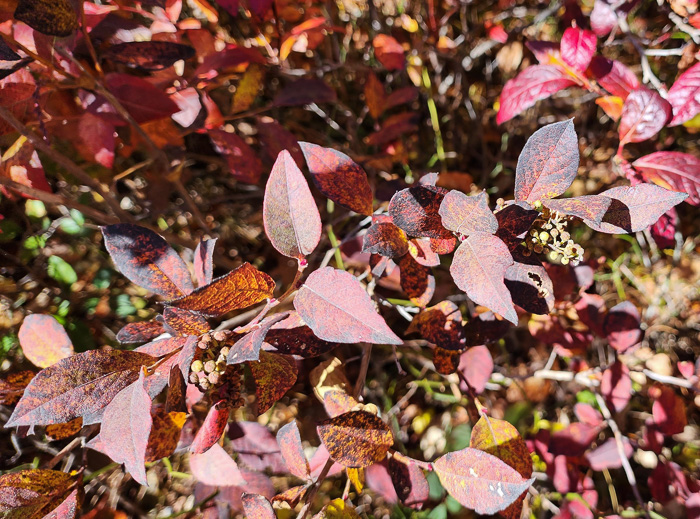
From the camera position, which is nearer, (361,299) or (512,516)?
(361,299)

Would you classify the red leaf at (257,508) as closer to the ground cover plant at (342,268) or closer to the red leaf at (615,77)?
the ground cover plant at (342,268)

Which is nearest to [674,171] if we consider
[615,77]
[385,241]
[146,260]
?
[615,77]

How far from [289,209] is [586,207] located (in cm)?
37

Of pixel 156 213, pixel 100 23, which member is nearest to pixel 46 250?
pixel 156 213

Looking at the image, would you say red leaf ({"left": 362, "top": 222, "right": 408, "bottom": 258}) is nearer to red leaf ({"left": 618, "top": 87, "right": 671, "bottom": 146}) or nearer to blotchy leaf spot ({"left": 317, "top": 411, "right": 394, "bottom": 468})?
blotchy leaf spot ({"left": 317, "top": 411, "right": 394, "bottom": 468})

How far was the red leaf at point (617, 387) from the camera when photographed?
976 mm

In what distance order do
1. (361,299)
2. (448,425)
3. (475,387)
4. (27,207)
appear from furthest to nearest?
1. (448,425)
2. (27,207)
3. (475,387)
4. (361,299)

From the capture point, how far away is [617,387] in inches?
38.5

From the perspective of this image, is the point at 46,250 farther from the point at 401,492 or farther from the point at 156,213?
the point at 401,492

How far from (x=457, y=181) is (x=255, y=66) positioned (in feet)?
1.83

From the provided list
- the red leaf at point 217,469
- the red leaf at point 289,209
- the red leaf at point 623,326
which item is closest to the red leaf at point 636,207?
the red leaf at point 289,209

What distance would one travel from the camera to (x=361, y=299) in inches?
21.5

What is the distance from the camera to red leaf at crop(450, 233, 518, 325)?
1.63 feet

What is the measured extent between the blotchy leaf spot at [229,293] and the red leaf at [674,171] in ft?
2.28
